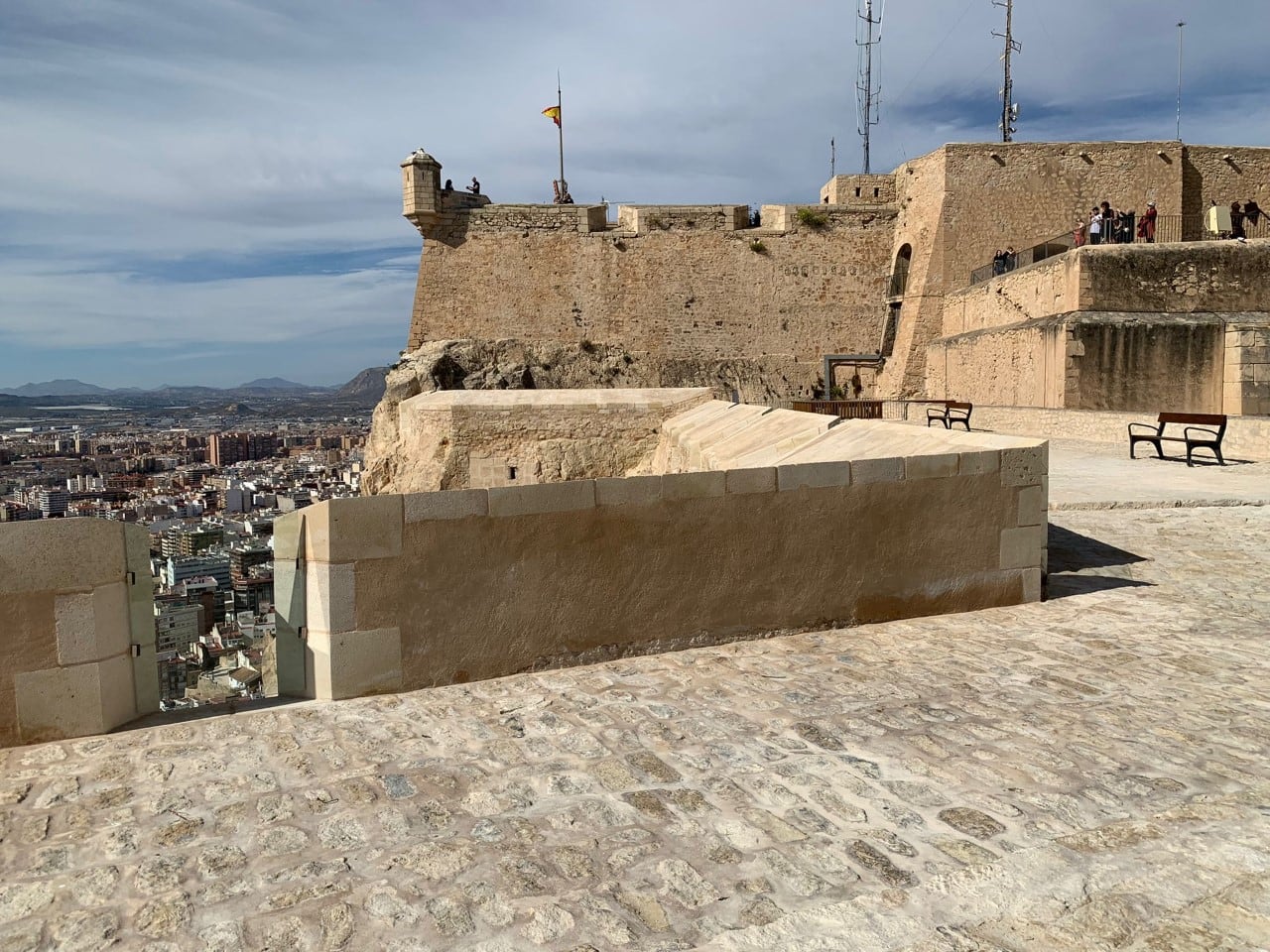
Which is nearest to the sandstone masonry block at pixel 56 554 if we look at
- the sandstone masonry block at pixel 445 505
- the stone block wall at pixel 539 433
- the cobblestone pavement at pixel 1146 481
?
the sandstone masonry block at pixel 445 505

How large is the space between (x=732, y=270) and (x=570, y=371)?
5.45 meters

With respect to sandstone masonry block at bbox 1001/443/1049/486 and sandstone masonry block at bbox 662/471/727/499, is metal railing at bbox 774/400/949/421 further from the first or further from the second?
sandstone masonry block at bbox 662/471/727/499

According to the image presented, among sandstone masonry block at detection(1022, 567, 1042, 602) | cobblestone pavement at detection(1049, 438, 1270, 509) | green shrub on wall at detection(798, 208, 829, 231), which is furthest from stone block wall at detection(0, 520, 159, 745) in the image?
green shrub on wall at detection(798, 208, 829, 231)

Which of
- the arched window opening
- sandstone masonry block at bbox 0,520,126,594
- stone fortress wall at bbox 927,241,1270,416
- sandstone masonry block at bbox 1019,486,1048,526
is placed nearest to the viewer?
sandstone masonry block at bbox 0,520,126,594

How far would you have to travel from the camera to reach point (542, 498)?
13.6 feet

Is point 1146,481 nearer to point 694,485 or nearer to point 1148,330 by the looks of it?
point 694,485

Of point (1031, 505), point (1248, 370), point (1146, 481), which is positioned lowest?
point (1146, 481)

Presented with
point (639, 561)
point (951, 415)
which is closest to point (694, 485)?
point (639, 561)

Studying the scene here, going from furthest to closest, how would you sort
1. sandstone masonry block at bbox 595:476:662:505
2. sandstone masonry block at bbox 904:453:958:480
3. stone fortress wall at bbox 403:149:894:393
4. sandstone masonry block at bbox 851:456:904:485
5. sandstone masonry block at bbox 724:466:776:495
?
stone fortress wall at bbox 403:149:894:393 < sandstone masonry block at bbox 904:453:958:480 < sandstone masonry block at bbox 851:456:904:485 < sandstone masonry block at bbox 724:466:776:495 < sandstone masonry block at bbox 595:476:662:505

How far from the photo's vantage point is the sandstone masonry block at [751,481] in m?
4.55

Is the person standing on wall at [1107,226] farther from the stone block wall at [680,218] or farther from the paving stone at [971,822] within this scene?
the paving stone at [971,822]

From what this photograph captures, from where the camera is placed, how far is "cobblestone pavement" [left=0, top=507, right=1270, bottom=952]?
218cm

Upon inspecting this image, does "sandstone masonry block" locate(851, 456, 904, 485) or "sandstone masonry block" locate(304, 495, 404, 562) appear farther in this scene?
"sandstone masonry block" locate(851, 456, 904, 485)

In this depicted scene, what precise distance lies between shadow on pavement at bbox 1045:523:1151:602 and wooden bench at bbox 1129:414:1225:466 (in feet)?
15.7
